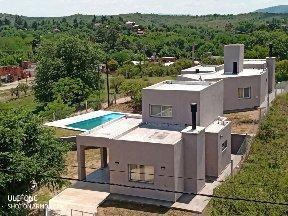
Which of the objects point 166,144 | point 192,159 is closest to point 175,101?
point 192,159

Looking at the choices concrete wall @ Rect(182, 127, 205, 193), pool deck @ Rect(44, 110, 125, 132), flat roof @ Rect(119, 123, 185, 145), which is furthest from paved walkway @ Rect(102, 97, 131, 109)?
concrete wall @ Rect(182, 127, 205, 193)

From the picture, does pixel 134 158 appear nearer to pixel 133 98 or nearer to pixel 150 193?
pixel 150 193

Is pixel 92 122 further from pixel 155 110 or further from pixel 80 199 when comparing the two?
pixel 80 199

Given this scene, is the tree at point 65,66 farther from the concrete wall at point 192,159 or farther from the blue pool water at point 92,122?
the concrete wall at point 192,159

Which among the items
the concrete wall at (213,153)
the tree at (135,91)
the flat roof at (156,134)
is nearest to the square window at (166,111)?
the flat roof at (156,134)

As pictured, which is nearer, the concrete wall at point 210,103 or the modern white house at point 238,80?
the concrete wall at point 210,103

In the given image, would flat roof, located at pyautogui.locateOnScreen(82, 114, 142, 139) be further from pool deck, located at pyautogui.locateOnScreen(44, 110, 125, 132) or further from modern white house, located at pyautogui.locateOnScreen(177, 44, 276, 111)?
modern white house, located at pyautogui.locateOnScreen(177, 44, 276, 111)
